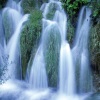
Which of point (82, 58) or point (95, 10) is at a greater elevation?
point (95, 10)

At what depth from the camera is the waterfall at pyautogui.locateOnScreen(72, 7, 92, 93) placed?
8.51 metres

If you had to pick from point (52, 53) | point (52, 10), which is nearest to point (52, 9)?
point (52, 10)

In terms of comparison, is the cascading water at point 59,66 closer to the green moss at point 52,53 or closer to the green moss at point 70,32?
the green moss at point 52,53

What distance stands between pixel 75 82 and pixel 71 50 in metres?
1.10

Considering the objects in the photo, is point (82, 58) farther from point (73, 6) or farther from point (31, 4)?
point (31, 4)

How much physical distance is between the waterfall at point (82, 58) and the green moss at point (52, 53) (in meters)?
0.60

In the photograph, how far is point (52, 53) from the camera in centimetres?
873

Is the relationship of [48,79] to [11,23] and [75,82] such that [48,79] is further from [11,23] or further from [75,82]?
[11,23]

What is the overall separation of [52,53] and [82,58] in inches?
38.1

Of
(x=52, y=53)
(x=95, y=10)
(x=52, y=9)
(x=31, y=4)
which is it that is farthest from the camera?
(x=31, y=4)

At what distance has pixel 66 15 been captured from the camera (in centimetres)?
993

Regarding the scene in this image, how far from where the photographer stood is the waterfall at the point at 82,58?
27.9ft

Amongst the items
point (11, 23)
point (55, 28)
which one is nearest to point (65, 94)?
point (55, 28)

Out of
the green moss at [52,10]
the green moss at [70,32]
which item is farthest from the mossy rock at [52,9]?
the green moss at [70,32]
